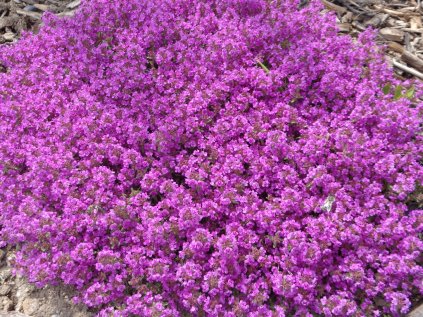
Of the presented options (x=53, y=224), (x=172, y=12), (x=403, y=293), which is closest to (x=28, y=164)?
(x=53, y=224)

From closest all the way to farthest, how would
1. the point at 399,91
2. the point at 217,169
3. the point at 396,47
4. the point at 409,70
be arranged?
the point at 217,169
the point at 399,91
the point at 409,70
the point at 396,47

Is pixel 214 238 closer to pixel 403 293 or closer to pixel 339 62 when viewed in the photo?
pixel 403 293

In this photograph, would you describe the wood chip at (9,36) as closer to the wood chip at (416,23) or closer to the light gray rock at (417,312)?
the wood chip at (416,23)

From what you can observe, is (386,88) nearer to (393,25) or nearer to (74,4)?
(393,25)

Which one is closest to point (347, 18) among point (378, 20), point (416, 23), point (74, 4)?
point (378, 20)

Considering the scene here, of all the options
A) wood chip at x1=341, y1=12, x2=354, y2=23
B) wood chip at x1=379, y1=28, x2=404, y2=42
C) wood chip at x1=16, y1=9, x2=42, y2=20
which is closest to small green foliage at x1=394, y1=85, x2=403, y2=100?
wood chip at x1=379, y1=28, x2=404, y2=42
